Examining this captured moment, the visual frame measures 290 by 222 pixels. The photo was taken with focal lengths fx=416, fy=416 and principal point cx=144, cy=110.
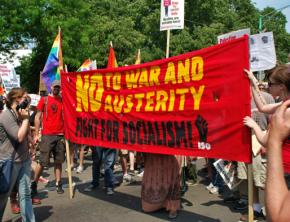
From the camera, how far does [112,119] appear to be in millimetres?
6184

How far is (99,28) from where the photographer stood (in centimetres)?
2870

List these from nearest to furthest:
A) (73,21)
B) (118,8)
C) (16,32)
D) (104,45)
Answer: (16,32) → (73,21) → (104,45) → (118,8)

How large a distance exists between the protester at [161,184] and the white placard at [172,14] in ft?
9.96

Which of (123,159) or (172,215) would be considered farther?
(123,159)

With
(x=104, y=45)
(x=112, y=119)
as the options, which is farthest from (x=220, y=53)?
(x=104, y=45)

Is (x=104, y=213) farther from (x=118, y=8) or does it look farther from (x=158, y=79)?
(x=118, y=8)

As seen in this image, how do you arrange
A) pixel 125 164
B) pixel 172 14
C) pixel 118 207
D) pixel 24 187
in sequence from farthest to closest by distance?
pixel 125 164, pixel 172 14, pixel 118 207, pixel 24 187

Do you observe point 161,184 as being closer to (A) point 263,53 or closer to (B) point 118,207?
(B) point 118,207

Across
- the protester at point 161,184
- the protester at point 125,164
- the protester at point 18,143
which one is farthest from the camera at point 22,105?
the protester at point 125,164

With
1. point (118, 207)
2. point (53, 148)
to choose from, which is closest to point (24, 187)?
point (118, 207)

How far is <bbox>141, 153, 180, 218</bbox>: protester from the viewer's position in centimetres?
589

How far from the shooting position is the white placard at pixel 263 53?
6910 mm

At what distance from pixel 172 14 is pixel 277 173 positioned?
277 inches

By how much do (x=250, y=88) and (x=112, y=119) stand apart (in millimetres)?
2439
